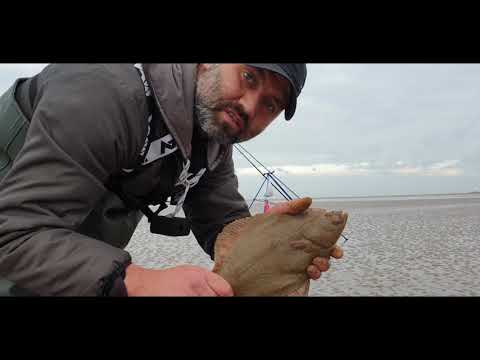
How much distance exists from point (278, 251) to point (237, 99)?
2.10 ft

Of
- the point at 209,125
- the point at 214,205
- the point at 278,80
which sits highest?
the point at 278,80

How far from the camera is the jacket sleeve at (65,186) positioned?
1.15m

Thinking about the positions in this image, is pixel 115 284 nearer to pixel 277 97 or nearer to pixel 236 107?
pixel 236 107

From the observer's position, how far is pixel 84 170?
1.29 meters

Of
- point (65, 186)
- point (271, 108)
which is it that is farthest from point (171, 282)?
point (271, 108)

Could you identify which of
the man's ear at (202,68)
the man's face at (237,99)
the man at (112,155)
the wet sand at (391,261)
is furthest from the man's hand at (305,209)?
the wet sand at (391,261)

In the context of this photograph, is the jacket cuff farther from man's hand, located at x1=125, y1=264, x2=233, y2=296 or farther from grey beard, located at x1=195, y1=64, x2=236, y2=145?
grey beard, located at x1=195, y1=64, x2=236, y2=145

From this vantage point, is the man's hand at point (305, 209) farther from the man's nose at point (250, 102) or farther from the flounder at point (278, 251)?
the man's nose at point (250, 102)

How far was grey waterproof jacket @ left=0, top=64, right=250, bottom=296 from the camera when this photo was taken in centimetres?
115

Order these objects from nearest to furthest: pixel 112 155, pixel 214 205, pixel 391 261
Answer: pixel 112 155 < pixel 214 205 < pixel 391 261
